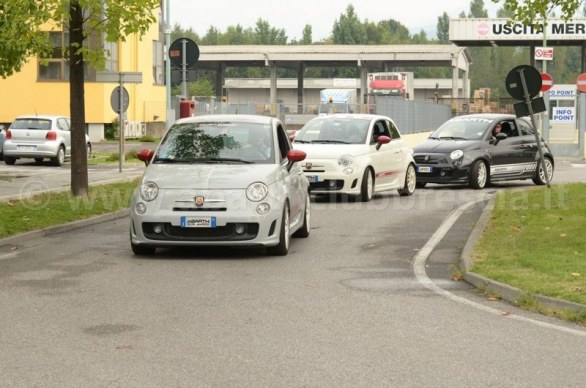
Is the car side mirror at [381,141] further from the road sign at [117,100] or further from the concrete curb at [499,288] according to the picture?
the road sign at [117,100]

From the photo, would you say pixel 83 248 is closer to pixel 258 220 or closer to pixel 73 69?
pixel 258 220

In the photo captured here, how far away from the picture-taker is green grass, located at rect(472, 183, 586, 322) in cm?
1141

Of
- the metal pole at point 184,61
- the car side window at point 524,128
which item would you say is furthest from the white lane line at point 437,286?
the car side window at point 524,128

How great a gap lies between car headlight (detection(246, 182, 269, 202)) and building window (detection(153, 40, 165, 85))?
55.8 metres

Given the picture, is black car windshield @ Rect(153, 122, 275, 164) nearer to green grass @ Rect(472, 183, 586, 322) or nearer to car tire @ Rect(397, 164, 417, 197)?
green grass @ Rect(472, 183, 586, 322)

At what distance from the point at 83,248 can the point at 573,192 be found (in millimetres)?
11318

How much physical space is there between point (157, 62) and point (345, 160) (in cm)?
4826

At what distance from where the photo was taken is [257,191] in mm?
14430

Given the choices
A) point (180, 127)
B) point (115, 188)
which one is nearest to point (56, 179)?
point (115, 188)

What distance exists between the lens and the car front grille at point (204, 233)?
1431 cm

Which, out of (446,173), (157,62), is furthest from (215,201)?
(157,62)

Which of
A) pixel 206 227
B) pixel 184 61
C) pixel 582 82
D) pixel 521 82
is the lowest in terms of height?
pixel 206 227

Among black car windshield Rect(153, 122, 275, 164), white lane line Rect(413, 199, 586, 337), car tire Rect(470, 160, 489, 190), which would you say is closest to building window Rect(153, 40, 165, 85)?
car tire Rect(470, 160, 489, 190)

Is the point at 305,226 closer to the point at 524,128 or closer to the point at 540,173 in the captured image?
the point at 524,128
